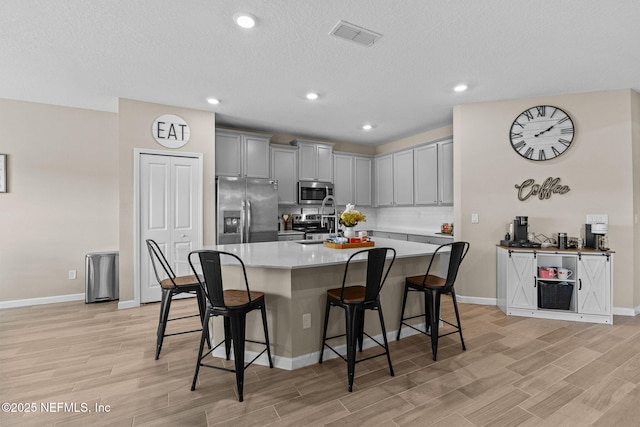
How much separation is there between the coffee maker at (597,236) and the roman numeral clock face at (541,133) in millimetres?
980

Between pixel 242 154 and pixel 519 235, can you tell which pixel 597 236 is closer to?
pixel 519 235

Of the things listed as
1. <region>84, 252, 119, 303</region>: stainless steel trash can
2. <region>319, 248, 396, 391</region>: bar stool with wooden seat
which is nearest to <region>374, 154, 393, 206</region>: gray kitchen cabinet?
<region>319, 248, 396, 391</region>: bar stool with wooden seat

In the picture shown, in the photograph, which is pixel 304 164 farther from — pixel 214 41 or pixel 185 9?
pixel 185 9

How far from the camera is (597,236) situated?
11.7ft

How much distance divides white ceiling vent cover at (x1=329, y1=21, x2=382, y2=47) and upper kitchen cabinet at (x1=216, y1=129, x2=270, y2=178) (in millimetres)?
2930

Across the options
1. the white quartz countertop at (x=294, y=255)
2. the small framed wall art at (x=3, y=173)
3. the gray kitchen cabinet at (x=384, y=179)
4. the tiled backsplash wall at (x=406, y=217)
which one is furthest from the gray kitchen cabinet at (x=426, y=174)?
the small framed wall art at (x=3, y=173)

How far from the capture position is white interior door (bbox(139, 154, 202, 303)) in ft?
13.7

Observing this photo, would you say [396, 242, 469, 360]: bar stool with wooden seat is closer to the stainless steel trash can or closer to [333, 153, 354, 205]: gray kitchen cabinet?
[333, 153, 354, 205]: gray kitchen cabinet

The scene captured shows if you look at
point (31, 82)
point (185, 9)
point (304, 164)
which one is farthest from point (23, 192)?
point (304, 164)

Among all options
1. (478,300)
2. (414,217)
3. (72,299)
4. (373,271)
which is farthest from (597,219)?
(72,299)

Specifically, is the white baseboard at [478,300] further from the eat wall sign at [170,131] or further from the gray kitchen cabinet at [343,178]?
the eat wall sign at [170,131]

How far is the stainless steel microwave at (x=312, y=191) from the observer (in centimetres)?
579

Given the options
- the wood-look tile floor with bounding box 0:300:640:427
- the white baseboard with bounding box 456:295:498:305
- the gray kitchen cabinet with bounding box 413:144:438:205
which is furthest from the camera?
the gray kitchen cabinet with bounding box 413:144:438:205

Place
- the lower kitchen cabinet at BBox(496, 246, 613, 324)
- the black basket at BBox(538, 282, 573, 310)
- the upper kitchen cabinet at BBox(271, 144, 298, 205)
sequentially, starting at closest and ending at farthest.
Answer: the lower kitchen cabinet at BBox(496, 246, 613, 324) → the black basket at BBox(538, 282, 573, 310) → the upper kitchen cabinet at BBox(271, 144, 298, 205)
